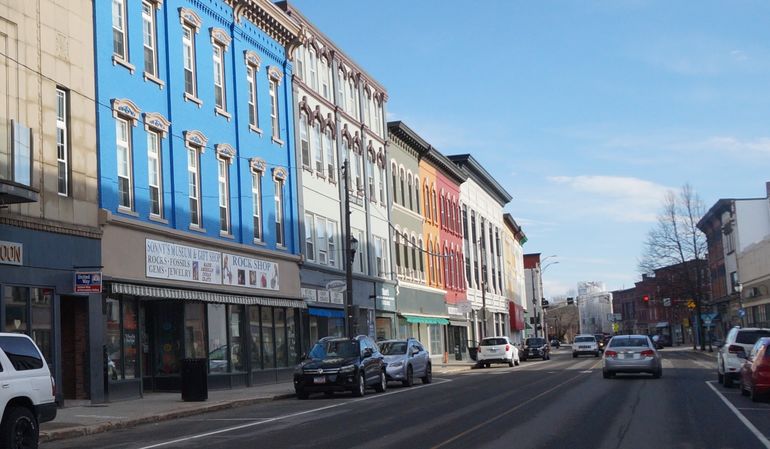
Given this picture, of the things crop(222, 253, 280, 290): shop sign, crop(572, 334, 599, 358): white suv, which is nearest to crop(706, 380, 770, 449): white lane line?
crop(222, 253, 280, 290): shop sign

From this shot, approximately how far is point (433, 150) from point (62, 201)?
38.5 metres

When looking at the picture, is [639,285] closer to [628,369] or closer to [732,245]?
[732,245]

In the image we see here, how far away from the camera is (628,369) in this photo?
31.4 metres

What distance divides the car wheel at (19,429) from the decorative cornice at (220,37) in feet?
70.5

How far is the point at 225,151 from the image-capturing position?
33219mm

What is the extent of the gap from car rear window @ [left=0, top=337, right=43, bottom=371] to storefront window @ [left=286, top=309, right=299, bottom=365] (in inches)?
933

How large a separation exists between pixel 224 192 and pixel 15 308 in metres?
12.0

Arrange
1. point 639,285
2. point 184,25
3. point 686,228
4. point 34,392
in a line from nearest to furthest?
point 34,392, point 184,25, point 686,228, point 639,285

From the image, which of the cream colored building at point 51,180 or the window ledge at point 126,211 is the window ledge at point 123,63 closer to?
the cream colored building at point 51,180

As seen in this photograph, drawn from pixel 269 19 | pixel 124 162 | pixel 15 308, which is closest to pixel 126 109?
pixel 124 162

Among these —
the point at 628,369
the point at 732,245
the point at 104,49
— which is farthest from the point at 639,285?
the point at 104,49

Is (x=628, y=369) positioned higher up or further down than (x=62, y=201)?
further down

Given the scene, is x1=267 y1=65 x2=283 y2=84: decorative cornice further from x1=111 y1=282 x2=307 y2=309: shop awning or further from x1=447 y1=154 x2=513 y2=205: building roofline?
x1=447 y1=154 x2=513 y2=205: building roofline

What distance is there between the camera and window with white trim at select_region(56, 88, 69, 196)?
23.9m
